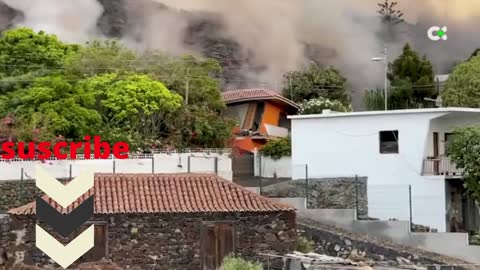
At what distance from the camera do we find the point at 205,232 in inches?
992

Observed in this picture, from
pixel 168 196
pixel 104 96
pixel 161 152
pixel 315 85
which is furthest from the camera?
pixel 315 85

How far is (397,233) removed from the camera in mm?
29438

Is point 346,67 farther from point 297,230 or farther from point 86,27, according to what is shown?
point 297,230

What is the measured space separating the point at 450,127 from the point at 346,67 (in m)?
40.2

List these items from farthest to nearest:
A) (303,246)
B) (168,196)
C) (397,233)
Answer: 1. (397,233)
2. (303,246)
3. (168,196)

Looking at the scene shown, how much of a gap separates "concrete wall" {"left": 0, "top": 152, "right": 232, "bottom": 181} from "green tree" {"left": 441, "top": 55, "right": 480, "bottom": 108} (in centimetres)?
1737

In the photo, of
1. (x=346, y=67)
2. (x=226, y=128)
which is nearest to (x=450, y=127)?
(x=226, y=128)

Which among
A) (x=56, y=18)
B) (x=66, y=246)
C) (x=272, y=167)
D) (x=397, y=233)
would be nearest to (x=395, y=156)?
(x=397, y=233)

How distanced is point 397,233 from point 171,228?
9005 millimetres

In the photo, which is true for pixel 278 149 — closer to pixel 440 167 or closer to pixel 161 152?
pixel 161 152

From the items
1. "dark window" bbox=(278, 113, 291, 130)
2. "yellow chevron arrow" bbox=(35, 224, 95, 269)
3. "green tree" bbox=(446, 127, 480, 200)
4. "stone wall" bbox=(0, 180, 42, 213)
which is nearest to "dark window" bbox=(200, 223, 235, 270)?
"yellow chevron arrow" bbox=(35, 224, 95, 269)

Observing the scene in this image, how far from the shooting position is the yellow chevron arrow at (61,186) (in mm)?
19750

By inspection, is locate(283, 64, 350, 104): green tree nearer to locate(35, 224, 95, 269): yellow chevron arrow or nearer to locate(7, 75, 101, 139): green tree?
locate(7, 75, 101, 139): green tree

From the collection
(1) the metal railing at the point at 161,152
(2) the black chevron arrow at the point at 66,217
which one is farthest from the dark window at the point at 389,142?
(2) the black chevron arrow at the point at 66,217
